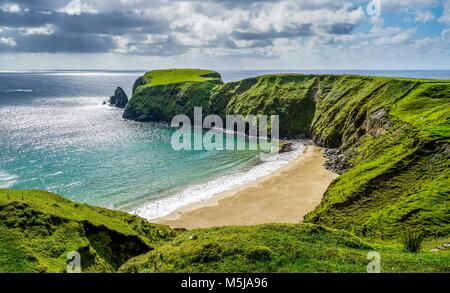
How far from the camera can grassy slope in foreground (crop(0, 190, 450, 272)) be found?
23891 mm

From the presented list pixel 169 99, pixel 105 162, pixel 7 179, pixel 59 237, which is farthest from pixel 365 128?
pixel 169 99

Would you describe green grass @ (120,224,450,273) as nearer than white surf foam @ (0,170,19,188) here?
Yes

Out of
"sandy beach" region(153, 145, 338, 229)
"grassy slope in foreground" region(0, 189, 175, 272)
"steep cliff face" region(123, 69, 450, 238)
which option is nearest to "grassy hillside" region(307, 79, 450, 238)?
"steep cliff face" region(123, 69, 450, 238)

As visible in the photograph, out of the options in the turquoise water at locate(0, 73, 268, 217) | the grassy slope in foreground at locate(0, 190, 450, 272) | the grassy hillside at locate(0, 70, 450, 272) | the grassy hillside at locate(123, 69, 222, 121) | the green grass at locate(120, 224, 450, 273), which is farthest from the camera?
the grassy hillside at locate(123, 69, 222, 121)

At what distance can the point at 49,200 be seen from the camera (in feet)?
117

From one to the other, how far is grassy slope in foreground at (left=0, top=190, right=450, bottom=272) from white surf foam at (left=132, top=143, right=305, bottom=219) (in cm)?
2909

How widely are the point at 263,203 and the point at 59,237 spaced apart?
40.2m

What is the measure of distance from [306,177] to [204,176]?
66.8 feet

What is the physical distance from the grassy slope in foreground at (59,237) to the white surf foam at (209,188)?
2615 cm

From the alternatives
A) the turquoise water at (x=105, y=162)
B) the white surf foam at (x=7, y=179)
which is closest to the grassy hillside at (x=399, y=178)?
the turquoise water at (x=105, y=162)

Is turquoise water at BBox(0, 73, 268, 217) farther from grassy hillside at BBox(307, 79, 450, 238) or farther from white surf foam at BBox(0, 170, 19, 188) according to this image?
grassy hillside at BBox(307, 79, 450, 238)

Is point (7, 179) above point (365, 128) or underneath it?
underneath

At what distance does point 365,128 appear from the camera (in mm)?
88188

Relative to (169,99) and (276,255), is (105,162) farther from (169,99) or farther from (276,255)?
(169,99)
